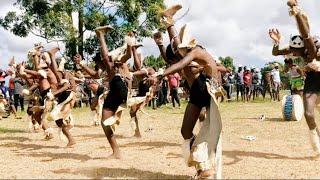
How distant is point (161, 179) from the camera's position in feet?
24.6

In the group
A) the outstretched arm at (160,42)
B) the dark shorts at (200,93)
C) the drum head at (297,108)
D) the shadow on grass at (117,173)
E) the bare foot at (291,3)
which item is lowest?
the shadow on grass at (117,173)

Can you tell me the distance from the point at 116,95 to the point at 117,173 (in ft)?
6.21

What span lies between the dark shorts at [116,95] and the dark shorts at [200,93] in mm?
2497

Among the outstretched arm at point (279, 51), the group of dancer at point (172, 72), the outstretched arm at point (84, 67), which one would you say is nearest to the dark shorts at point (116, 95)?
the group of dancer at point (172, 72)

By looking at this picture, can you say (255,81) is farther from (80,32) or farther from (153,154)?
(153,154)

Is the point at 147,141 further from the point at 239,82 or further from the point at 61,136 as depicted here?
the point at 239,82

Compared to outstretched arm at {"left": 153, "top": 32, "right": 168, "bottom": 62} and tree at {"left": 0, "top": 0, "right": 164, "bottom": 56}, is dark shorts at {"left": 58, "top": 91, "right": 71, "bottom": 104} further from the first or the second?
tree at {"left": 0, "top": 0, "right": 164, "bottom": 56}

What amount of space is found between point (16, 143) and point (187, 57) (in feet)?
24.1

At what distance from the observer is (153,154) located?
10.0 metres

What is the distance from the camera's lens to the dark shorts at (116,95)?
9461 mm

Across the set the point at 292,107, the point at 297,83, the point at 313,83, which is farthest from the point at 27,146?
the point at 297,83

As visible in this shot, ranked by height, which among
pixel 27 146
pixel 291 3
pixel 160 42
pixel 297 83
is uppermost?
pixel 291 3

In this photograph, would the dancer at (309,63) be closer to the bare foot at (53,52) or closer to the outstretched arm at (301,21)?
the outstretched arm at (301,21)

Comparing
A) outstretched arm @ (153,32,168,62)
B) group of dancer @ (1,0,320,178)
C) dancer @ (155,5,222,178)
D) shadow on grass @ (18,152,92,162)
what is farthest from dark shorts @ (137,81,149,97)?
dancer @ (155,5,222,178)
